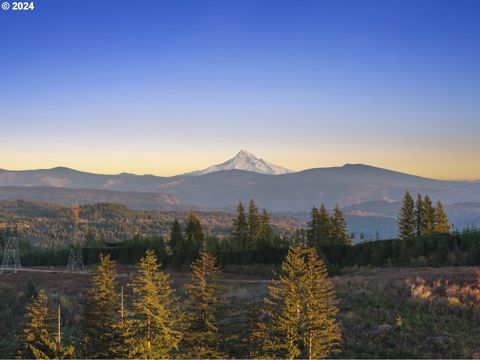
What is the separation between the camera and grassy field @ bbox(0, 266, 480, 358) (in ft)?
101

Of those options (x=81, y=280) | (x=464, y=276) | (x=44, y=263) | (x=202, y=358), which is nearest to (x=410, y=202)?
(x=464, y=276)

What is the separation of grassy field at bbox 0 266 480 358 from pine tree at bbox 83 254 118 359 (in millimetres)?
8183

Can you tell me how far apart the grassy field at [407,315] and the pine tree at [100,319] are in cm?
818

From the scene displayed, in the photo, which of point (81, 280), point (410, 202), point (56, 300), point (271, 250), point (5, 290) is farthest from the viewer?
point (410, 202)

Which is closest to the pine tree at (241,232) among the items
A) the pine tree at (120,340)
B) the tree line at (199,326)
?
the tree line at (199,326)

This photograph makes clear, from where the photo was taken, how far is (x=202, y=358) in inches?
1179

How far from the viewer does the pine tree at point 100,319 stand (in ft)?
101

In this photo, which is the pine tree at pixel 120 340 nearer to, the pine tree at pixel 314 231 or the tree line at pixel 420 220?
the pine tree at pixel 314 231

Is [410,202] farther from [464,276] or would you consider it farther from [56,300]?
[56,300]

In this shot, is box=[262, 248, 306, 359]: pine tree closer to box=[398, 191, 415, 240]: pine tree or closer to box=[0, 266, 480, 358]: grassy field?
box=[0, 266, 480, 358]: grassy field

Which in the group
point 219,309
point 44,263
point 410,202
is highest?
point 410,202

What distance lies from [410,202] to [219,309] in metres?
68.4

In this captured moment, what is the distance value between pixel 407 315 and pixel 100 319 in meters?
20.6

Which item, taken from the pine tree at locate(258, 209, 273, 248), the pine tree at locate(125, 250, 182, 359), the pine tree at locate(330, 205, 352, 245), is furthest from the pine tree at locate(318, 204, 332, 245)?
the pine tree at locate(125, 250, 182, 359)
